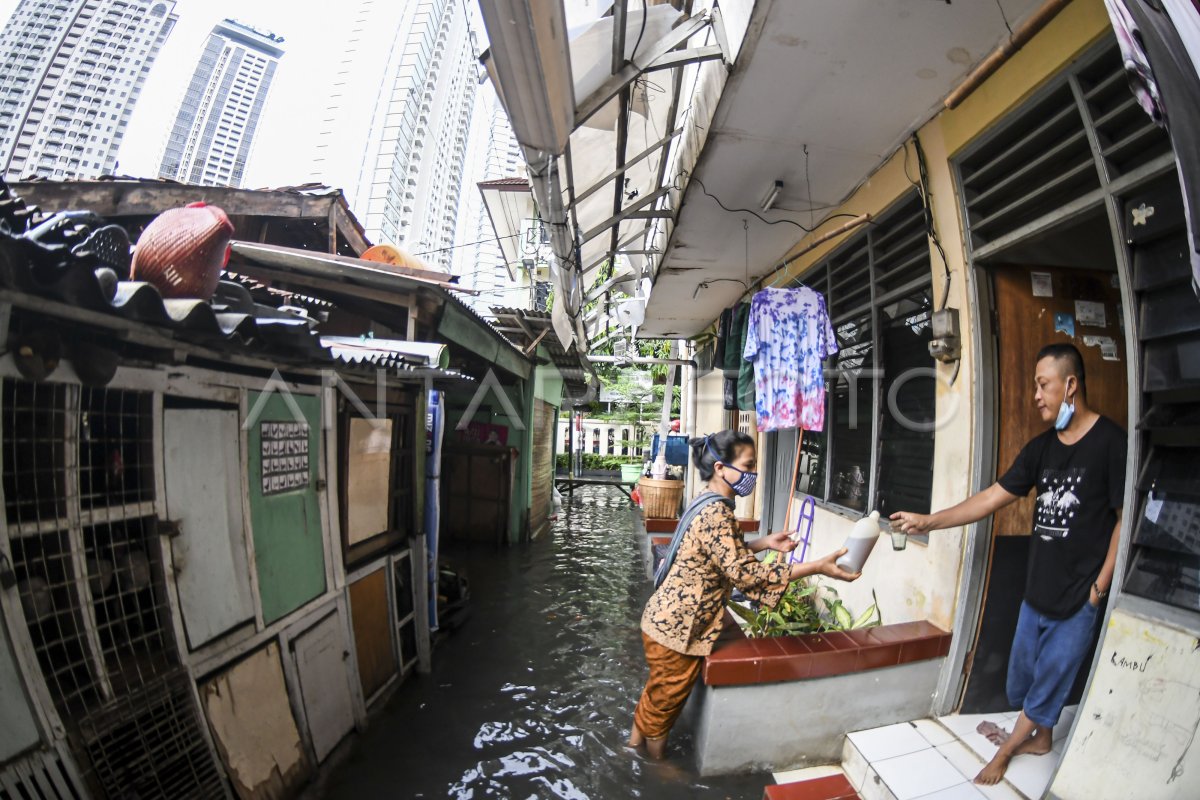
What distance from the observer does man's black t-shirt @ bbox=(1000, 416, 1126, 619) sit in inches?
97.0

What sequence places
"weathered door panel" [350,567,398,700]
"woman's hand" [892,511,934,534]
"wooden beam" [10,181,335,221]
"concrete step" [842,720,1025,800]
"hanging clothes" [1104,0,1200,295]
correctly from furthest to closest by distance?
"wooden beam" [10,181,335,221] < "weathered door panel" [350,567,398,700] < "woman's hand" [892,511,934,534] < "concrete step" [842,720,1025,800] < "hanging clothes" [1104,0,1200,295]

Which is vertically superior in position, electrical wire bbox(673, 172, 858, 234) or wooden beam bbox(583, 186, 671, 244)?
wooden beam bbox(583, 186, 671, 244)

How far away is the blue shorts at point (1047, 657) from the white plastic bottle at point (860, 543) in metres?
0.80

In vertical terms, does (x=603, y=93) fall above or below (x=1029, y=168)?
above

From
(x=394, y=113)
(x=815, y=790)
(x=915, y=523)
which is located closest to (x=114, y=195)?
(x=915, y=523)

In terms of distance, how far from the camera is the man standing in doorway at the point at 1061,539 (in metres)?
2.48

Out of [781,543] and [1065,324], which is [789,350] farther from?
[781,543]

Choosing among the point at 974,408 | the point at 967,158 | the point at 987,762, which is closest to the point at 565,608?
the point at 987,762

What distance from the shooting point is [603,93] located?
10.8 feet

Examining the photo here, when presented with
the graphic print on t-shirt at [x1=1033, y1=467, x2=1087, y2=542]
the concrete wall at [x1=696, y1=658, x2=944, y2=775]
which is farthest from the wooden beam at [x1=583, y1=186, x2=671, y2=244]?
the concrete wall at [x1=696, y1=658, x2=944, y2=775]

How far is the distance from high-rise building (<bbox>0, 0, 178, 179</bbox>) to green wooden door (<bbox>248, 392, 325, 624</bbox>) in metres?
24.8

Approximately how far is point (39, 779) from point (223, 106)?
138ft

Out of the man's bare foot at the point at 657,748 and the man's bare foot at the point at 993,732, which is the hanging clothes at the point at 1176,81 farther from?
the man's bare foot at the point at 657,748

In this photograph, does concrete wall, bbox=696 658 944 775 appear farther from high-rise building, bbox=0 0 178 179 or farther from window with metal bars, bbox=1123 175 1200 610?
high-rise building, bbox=0 0 178 179
